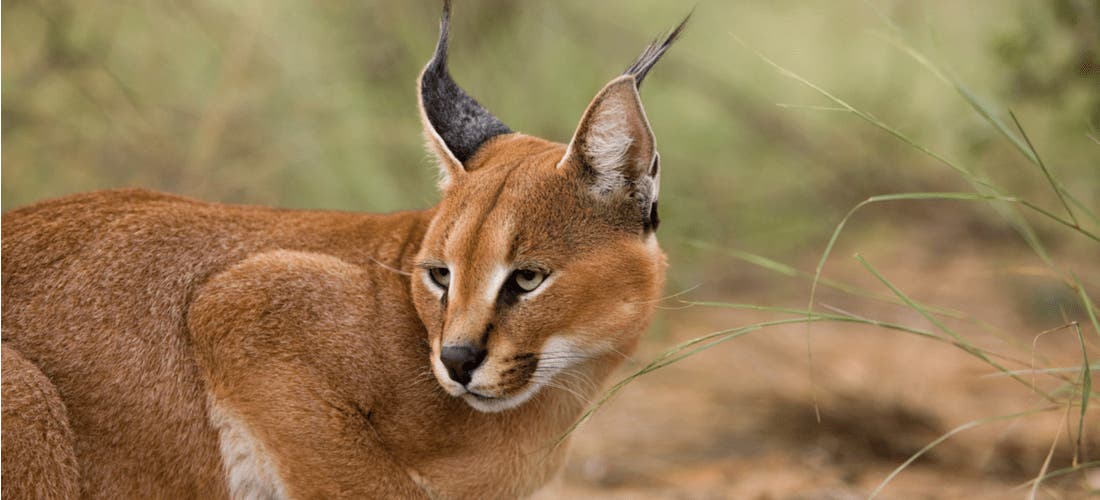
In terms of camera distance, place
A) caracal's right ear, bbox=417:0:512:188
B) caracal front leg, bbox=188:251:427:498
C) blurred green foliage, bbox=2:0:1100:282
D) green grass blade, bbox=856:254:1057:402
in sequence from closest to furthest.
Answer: green grass blade, bbox=856:254:1057:402
caracal front leg, bbox=188:251:427:498
caracal's right ear, bbox=417:0:512:188
blurred green foliage, bbox=2:0:1100:282

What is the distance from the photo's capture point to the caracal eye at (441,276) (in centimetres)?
408

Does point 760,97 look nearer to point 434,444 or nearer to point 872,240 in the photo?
point 872,240

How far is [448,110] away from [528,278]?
91cm

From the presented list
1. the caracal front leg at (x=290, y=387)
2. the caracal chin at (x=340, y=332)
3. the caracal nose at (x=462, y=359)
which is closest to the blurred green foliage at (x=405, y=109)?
the caracal chin at (x=340, y=332)

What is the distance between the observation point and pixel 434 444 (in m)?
4.12

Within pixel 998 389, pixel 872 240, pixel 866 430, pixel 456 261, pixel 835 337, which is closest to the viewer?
pixel 456 261

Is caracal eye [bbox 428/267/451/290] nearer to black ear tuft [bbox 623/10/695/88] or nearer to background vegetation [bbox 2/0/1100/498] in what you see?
black ear tuft [bbox 623/10/695/88]

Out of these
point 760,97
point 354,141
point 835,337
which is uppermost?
point 354,141

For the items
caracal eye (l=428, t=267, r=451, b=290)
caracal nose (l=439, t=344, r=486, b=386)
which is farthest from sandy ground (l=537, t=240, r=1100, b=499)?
caracal nose (l=439, t=344, r=486, b=386)

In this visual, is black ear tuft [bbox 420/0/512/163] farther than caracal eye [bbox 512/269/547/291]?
Yes

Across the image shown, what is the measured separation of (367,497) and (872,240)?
284 inches

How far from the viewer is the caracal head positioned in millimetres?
3867

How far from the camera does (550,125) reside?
857 centimetres

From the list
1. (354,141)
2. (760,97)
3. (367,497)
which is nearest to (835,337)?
(760,97)
